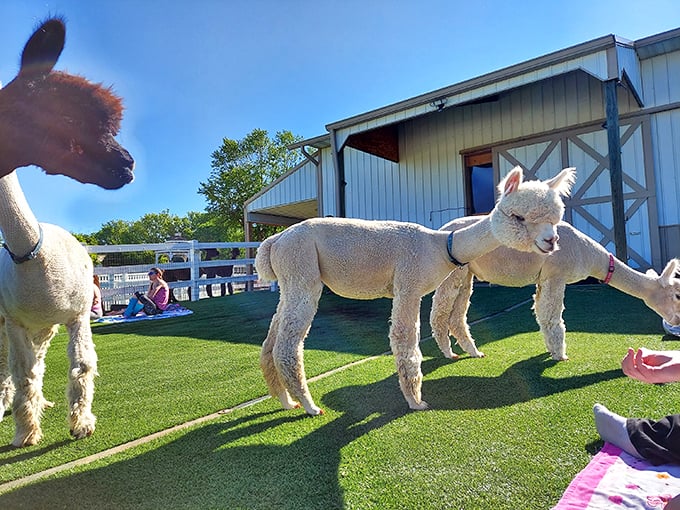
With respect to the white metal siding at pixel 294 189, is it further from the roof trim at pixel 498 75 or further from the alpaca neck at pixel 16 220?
the alpaca neck at pixel 16 220

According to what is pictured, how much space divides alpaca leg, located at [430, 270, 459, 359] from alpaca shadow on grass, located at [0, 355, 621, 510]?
99 centimetres

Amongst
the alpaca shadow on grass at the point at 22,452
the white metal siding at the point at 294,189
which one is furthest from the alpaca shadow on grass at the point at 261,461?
the white metal siding at the point at 294,189

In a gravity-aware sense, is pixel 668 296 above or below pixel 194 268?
below

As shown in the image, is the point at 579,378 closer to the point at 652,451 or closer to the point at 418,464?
the point at 652,451

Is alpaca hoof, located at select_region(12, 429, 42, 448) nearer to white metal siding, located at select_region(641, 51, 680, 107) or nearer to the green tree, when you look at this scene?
white metal siding, located at select_region(641, 51, 680, 107)

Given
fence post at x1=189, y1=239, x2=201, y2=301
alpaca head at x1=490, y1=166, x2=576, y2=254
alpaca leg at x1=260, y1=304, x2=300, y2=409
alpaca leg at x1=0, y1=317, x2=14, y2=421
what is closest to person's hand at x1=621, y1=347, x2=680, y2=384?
alpaca head at x1=490, y1=166, x2=576, y2=254

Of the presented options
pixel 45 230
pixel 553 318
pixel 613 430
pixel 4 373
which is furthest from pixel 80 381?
pixel 553 318

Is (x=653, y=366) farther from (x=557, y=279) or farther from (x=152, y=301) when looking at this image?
(x=152, y=301)

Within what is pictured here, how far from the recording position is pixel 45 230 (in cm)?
272

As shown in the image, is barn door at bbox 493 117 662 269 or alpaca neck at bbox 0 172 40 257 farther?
barn door at bbox 493 117 662 269

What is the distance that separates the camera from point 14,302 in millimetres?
2512

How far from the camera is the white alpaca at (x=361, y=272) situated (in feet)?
9.23

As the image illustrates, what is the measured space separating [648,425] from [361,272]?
1.84m

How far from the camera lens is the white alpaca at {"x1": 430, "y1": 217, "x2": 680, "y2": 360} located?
3.92 meters
